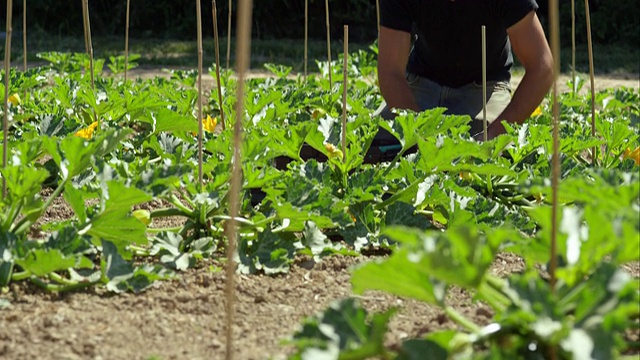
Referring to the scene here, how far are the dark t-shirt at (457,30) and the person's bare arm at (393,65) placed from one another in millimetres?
46

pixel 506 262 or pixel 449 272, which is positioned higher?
pixel 449 272

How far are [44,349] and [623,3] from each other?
397 inches

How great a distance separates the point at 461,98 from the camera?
462 cm

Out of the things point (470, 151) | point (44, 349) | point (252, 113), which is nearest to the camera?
point (44, 349)

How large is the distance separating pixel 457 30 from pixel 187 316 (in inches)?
101

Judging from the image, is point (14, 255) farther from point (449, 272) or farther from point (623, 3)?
point (623, 3)

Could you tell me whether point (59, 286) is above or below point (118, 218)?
below

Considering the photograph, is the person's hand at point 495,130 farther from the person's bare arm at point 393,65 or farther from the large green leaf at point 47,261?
the large green leaf at point 47,261

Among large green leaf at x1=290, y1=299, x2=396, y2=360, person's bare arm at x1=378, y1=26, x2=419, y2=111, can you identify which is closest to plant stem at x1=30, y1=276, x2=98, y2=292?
large green leaf at x1=290, y1=299, x2=396, y2=360

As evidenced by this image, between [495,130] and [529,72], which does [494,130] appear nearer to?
[495,130]

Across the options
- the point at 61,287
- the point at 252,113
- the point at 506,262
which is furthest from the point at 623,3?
the point at 61,287

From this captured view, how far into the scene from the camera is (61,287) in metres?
2.36

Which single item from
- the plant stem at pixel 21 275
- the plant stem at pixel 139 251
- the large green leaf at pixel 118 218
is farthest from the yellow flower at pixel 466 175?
the plant stem at pixel 21 275

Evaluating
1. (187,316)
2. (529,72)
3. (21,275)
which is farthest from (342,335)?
(529,72)
